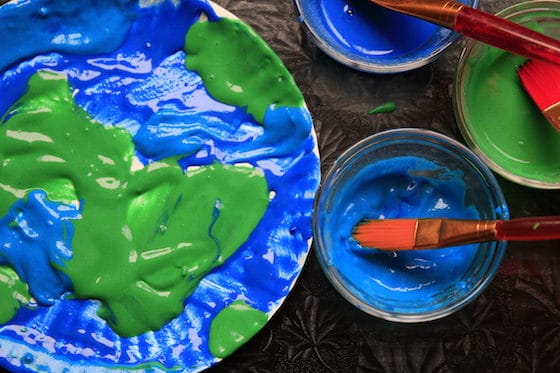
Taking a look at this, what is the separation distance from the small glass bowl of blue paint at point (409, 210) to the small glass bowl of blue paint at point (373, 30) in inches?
6.5

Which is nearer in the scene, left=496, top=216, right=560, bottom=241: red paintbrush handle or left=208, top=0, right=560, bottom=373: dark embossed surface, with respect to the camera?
left=496, top=216, right=560, bottom=241: red paintbrush handle

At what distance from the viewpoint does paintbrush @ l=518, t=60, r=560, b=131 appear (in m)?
1.24

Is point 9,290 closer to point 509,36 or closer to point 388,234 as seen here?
point 388,234

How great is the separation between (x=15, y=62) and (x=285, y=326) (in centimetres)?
65

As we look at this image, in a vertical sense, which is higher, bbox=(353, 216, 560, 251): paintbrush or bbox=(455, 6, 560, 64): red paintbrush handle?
bbox=(455, 6, 560, 64): red paintbrush handle

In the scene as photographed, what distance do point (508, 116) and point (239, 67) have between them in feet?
1.58

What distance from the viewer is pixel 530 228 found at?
1.12 metres

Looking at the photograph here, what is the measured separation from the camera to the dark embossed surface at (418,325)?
1313mm

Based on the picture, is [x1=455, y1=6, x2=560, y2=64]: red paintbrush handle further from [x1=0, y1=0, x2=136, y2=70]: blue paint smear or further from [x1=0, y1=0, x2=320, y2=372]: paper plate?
[x1=0, y1=0, x2=136, y2=70]: blue paint smear

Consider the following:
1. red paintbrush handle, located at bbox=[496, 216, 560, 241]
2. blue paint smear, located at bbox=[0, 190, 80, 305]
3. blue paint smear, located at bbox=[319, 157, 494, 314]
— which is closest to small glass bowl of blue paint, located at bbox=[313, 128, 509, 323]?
blue paint smear, located at bbox=[319, 157, 494, 314]

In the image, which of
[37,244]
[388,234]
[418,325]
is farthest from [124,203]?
[418,325]

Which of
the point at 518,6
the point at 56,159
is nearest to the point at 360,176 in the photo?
the point at 518,6

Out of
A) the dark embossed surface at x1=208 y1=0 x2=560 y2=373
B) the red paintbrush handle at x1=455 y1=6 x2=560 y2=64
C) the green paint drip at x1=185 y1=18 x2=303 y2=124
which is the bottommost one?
the dark embossed surface at x1=208 y1=0 x2=560 y2=373

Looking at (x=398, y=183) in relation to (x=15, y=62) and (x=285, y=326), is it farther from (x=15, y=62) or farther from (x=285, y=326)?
(x=15, y=62)
